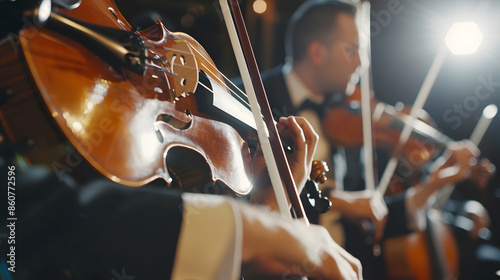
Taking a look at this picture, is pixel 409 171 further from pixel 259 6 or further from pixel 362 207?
pixel 259 6

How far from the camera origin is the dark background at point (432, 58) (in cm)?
173

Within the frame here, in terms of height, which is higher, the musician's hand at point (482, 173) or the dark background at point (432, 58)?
the dark background at point (432, 58)

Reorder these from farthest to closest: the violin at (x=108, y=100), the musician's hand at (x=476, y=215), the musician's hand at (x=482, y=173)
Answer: the musician's hand at (x=482, y=173) → the musician's hand at (x=476, y=215) → the violin at (x=108, y=100)

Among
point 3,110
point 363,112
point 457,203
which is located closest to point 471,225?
point 457,203

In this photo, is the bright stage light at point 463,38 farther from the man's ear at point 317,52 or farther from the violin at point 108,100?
the violin at point 108,100

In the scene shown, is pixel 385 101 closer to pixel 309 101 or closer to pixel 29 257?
pixel 309 101

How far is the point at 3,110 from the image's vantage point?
44 cm

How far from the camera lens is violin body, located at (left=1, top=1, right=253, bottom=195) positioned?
0.43 m

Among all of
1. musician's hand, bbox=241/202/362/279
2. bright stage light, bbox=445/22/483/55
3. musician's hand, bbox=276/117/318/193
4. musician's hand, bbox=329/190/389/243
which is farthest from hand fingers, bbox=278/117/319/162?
bright stage light, bbox=445/22/483/55

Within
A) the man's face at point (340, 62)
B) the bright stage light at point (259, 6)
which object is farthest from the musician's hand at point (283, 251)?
the bright stage light at point (259, 6)

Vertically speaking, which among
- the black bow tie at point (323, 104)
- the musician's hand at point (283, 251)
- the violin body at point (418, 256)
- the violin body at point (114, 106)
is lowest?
the violin body at point (418, 256)

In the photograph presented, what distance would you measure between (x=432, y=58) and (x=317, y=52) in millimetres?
987

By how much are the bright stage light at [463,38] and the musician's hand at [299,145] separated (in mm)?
1636

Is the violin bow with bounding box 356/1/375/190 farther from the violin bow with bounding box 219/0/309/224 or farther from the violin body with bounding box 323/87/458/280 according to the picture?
the violin bow with bounding box 219/0/309/224
